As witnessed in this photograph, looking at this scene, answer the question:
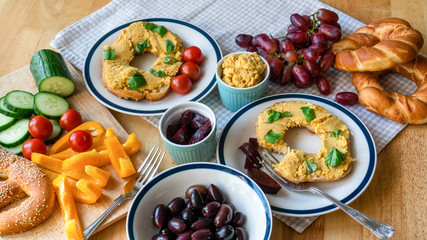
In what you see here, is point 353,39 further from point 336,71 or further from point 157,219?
point 157,219

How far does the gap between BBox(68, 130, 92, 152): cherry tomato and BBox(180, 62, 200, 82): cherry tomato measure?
748 mm

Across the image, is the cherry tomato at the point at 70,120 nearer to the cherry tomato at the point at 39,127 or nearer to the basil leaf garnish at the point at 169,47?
the cherry tomato at the point at 39,127

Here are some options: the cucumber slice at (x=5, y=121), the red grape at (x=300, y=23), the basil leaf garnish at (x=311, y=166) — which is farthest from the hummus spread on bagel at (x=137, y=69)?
the basil leaf garnish at (x=311, y=166)

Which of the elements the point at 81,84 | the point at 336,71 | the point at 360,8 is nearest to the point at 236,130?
the point at 336,71

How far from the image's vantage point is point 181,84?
8.36ft

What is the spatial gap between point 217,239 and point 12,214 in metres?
1.07

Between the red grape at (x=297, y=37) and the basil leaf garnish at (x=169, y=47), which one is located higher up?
the basil leaf garnish at (x=169, y=47)

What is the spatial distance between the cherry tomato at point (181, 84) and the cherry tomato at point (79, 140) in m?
0.62

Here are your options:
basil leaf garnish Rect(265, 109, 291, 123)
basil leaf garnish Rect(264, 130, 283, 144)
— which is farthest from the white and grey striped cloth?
basil leaf garnish Rect(264, 130, 283, 144)

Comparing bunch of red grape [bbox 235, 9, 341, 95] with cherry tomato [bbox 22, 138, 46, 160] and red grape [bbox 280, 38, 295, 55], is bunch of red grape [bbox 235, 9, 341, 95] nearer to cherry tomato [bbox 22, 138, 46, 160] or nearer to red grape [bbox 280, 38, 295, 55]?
red grape [bbox 280, 38, 295, 55]

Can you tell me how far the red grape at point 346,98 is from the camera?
2.47m

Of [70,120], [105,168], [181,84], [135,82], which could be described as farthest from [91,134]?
[181,84]

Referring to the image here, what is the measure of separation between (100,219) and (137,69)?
1070mm

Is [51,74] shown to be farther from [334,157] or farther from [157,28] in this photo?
[334,157]
